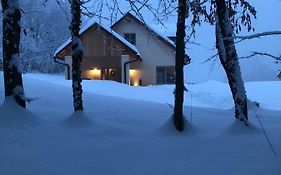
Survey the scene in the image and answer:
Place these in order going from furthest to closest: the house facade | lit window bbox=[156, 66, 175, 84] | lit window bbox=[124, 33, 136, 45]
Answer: lit window bbox=[156, 66, 175, 84] → lit window bbox=[124, 33, 136, 45] → the house facade

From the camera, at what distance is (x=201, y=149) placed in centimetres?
741

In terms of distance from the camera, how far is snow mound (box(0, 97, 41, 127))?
8.18 m

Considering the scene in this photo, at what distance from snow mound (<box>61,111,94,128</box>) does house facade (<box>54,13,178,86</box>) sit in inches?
735

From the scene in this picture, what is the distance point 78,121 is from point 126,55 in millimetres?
22382

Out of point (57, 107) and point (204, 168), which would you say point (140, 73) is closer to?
point (57, 107)

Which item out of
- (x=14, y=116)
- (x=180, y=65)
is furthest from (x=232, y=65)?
(x=14, y=116)

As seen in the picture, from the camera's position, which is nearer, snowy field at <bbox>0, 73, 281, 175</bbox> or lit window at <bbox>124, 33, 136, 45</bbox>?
snowy field at <bbox>0, 73, 281, 175</bbox>

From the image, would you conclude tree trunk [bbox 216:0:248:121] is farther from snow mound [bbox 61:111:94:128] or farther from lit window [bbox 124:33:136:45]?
lit window [bbox 124:33:136:45]

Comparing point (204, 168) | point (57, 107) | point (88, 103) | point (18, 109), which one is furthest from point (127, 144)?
point (88, 103)

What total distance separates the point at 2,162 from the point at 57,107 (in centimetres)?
521

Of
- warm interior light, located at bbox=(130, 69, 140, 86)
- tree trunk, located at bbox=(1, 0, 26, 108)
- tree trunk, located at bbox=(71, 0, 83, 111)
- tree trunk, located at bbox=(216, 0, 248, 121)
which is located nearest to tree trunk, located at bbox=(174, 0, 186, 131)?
tree trunk, located at bbox=(216, 0, 248, 121)

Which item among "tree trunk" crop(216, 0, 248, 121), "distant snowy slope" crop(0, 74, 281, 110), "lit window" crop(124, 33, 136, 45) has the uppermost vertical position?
"lit window" crop(124, 33, 136, 45)

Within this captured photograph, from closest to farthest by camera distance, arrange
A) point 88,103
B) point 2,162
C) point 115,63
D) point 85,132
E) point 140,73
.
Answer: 1. point 2,162
2. point 85,132
3. point 88,103
4. point 115,63
5. point 140,73

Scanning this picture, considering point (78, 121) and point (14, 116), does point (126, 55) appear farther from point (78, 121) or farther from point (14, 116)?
point (14, 116)
